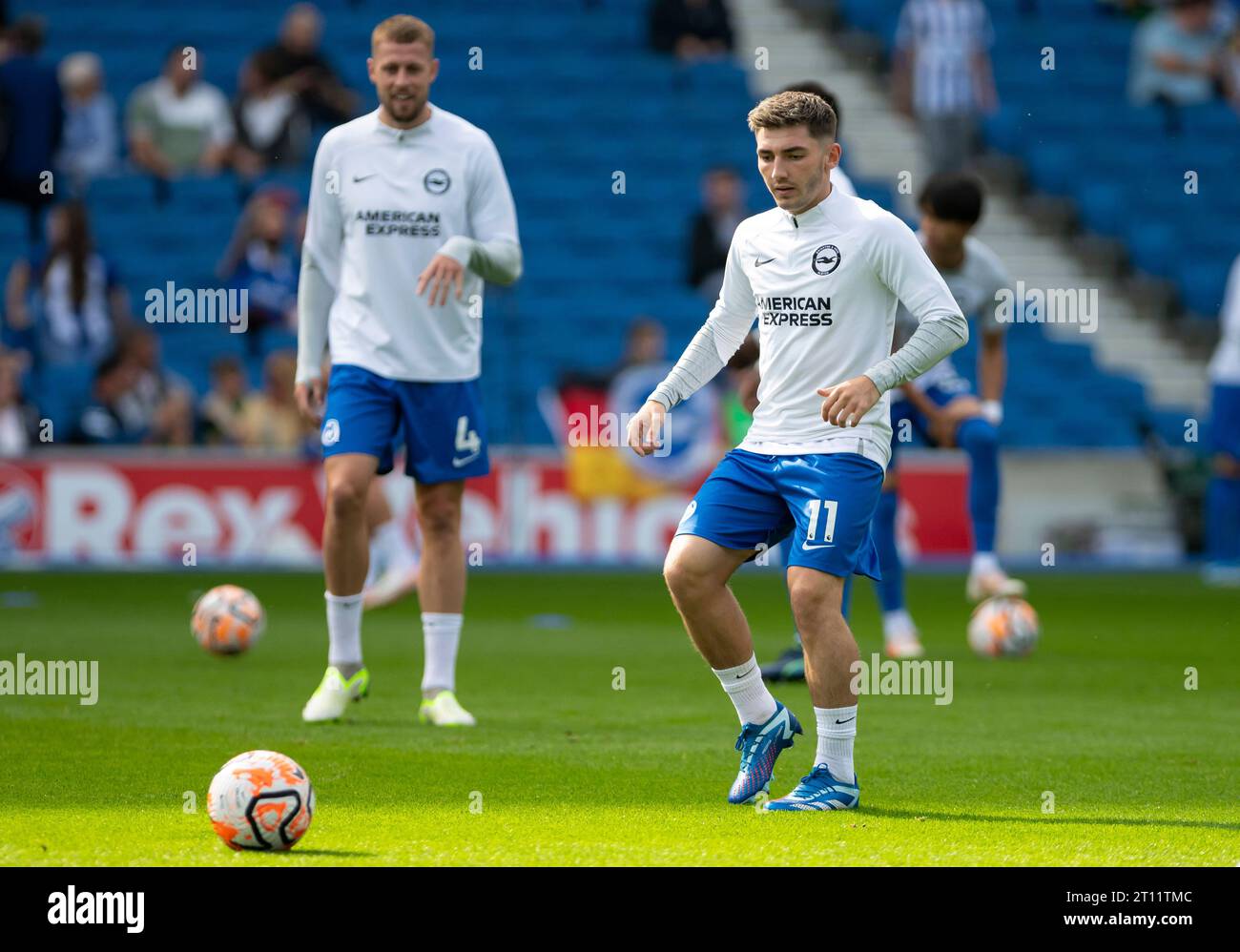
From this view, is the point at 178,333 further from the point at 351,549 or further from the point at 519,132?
the point at 351,549

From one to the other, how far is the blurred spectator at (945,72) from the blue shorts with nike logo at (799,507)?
13.7 meters

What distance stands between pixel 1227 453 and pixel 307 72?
8.95 meters

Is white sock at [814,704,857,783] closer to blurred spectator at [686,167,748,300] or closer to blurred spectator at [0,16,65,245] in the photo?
blurred spectator at [686,167,748,300]

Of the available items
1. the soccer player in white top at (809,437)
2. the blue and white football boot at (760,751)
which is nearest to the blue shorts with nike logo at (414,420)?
the soccer player in white top at (809,437)

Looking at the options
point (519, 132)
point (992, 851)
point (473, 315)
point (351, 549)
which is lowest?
point (992, 851)

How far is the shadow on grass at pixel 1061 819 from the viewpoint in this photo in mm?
5422

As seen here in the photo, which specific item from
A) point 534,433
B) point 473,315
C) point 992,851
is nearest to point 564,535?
point 534,433

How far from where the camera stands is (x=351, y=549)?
7.61 metres

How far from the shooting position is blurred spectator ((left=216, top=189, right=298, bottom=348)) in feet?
56.1

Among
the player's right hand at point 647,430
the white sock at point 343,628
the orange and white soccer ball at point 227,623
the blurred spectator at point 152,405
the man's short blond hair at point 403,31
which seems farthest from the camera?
the blurred spectator at point 152,405

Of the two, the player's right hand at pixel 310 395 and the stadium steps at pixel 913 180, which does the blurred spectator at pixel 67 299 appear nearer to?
the stadium steps at pixel 913 180

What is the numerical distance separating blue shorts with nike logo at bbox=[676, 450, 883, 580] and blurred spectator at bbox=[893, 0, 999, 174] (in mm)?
13651
